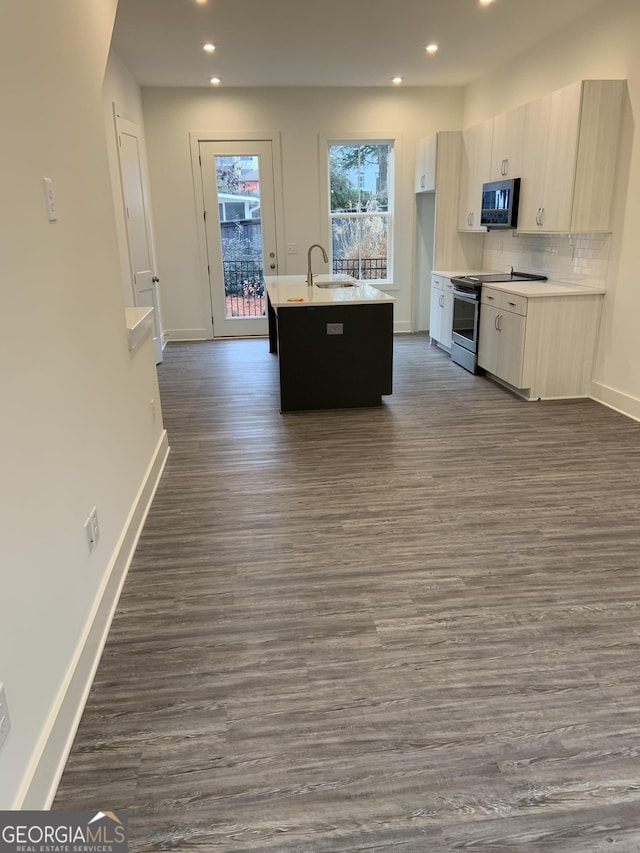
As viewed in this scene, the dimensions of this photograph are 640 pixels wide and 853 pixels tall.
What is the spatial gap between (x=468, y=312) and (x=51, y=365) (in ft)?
15.4

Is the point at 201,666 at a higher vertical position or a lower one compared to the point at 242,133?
lower

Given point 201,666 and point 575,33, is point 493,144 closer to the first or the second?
point 575,33

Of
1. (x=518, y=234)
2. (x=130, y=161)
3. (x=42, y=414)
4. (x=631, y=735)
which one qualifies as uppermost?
(x=130, y=161)

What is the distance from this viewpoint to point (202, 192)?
7.39 meters

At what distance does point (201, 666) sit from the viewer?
2.02m

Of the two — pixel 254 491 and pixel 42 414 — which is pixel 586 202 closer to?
pixel 254 491

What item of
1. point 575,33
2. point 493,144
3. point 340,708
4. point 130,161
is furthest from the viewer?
point 130,161

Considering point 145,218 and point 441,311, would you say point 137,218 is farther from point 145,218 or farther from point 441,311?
point 441,311

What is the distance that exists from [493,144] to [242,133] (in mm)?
3070

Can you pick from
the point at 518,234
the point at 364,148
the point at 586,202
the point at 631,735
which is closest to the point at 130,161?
the point at 364,148

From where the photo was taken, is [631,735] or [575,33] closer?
[631,735]

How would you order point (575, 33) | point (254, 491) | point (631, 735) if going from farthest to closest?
point (575, 33) → point (254, 491) → point (631, 735)

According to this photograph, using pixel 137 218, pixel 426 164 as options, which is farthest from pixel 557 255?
pixel 137 218

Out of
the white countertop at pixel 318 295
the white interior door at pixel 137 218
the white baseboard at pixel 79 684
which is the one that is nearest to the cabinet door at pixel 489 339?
the white countertop at pixel 318 295
